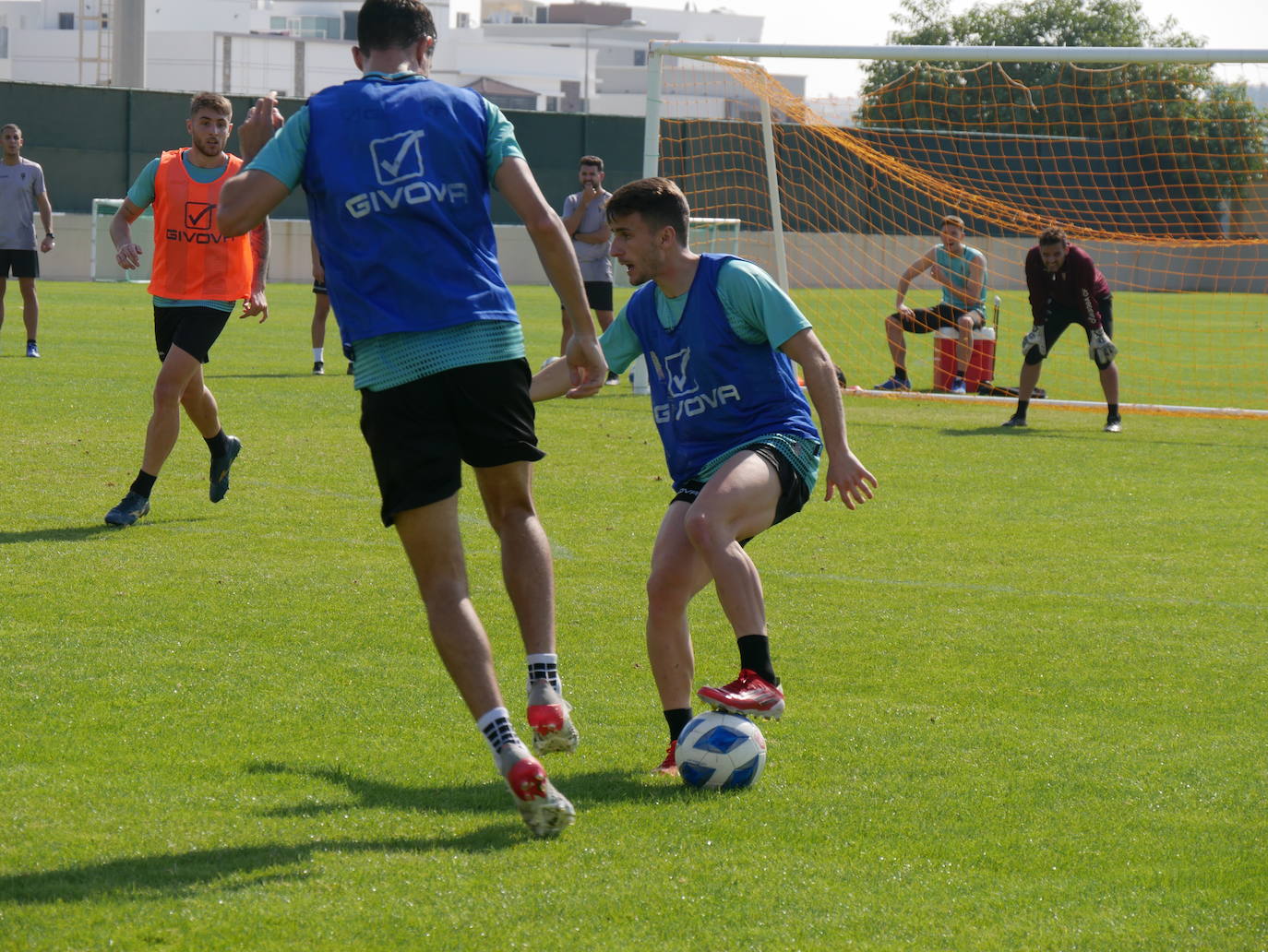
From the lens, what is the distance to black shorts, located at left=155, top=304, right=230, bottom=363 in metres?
8.19

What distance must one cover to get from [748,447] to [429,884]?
1.72 meters

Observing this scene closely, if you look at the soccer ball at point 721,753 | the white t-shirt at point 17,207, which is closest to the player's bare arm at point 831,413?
the soccer ball at point 721,753

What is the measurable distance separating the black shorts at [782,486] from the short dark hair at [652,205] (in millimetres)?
666

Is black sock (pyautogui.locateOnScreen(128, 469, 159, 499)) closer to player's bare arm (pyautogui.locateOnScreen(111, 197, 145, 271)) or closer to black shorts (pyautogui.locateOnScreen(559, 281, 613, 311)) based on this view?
player's bare arm (pyautogui.locateOnScreen(111, 197, 145, 271))

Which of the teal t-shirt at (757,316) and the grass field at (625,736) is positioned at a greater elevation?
the teal t-shirt at (757,316)

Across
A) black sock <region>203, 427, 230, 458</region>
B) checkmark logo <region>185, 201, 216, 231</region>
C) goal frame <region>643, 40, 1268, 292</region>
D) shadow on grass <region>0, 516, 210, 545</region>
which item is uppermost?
goal frame <region>643, 40, 1268, 292</region>

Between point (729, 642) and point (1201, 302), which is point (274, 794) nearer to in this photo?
point (729, 642)

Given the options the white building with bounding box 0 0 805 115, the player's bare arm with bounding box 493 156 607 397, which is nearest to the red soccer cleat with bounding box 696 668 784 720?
the player's bare arm with bounding box 493 156 607 397

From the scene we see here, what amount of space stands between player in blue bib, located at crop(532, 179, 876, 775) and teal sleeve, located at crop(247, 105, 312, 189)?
3.19 feet

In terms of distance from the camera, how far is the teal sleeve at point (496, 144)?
13.5ft

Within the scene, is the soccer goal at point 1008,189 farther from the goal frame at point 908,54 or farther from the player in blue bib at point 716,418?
the player in blue bib at point 716,418

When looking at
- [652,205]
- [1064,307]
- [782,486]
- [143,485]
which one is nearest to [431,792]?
[782,486]

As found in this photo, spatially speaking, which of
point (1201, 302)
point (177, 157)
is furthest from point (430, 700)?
point (1201, 302)

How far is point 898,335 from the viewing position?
17.3 m
